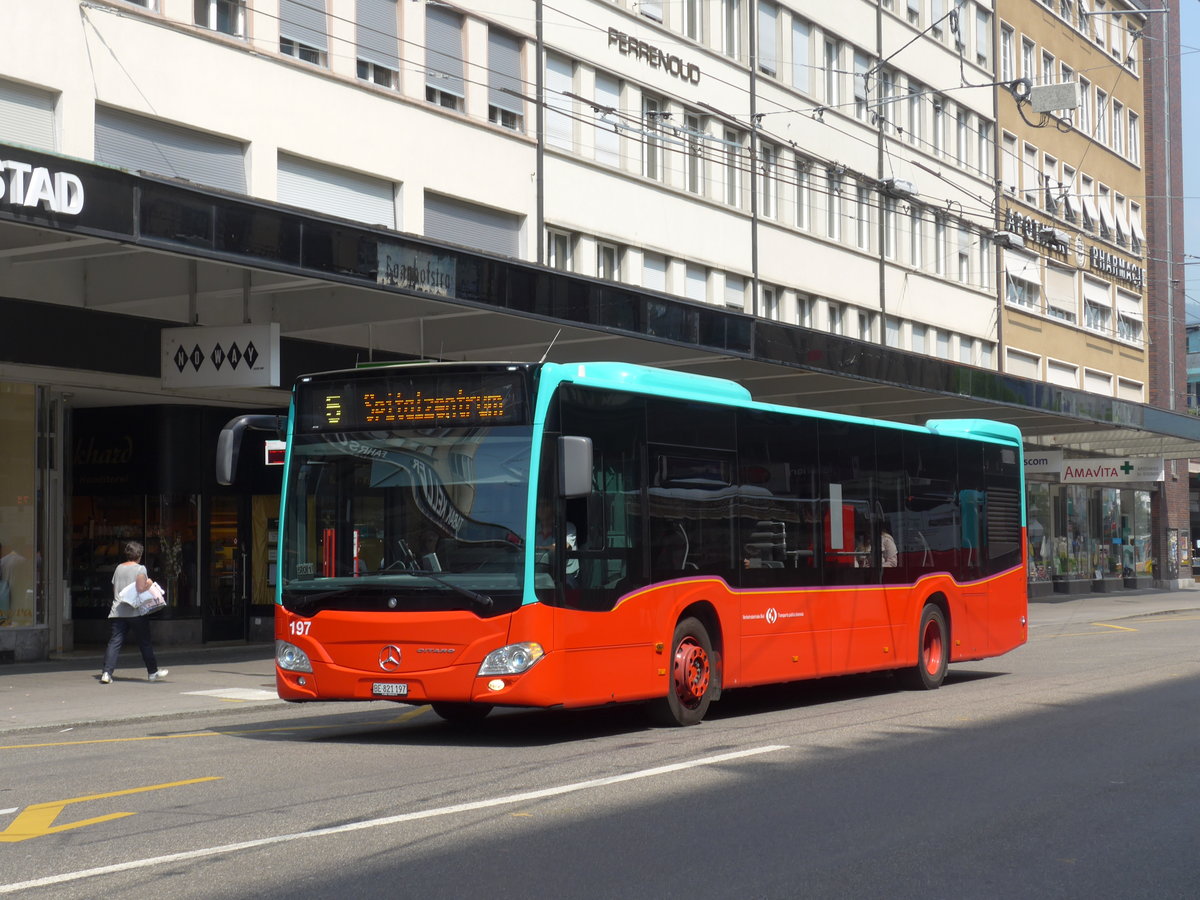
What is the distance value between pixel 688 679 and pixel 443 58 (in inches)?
587

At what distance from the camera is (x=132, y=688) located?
17.6 meters

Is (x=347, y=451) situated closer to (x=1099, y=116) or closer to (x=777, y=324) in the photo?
(x=777, y=324)

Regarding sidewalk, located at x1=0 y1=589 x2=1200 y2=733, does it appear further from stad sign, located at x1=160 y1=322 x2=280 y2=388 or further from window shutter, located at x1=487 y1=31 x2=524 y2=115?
window shutter, located at x1=487 y1=31 x2=524 y2=115

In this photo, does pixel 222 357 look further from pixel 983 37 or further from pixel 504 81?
pixel 983 37

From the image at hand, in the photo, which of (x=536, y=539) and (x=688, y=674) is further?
(x=688, y=674)

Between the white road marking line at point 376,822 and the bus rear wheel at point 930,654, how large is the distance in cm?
630

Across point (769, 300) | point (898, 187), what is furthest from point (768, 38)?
point (898, 187)

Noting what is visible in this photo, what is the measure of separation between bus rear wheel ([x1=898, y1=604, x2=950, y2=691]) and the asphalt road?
228 cm

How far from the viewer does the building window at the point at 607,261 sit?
29.5m

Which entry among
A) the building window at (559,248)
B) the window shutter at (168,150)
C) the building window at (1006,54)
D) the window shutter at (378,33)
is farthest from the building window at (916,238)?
the window shutter at (168,150)

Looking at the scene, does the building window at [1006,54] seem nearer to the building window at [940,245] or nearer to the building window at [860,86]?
the building window at [940,245]

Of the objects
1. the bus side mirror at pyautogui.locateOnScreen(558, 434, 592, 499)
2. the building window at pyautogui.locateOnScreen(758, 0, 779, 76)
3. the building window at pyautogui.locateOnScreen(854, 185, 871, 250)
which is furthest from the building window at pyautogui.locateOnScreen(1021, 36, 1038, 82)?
the bus side mirror at pyautogui.locateOnScreen(558, 434, 592, 499)

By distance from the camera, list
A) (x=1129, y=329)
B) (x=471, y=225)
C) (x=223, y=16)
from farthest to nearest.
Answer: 1. (x=1129, y=329)
2. (x=471, y=225)
3. (x=223, y=16)

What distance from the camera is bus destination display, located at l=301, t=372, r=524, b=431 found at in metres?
11.6
